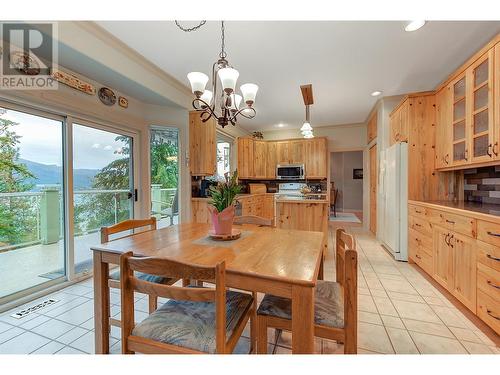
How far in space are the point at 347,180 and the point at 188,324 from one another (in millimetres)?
8772

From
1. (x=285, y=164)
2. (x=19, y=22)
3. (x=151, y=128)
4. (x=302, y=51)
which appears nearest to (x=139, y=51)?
(x=19, y=22)

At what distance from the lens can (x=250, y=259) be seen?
1173 mm

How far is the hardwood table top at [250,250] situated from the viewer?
103 centimetres

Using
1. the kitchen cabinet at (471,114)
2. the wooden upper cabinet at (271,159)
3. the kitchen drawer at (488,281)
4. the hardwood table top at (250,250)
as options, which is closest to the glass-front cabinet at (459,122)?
the kitchen cabinet at (471,114)

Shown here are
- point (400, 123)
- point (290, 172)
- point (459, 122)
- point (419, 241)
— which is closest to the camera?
point (459, 122)

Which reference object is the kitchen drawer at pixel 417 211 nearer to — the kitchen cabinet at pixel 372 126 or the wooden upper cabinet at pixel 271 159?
the kitchen cabinet at pixel 372 126

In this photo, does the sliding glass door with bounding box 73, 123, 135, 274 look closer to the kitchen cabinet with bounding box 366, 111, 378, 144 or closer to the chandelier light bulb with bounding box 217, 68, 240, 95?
the chandelier light bulb with bounding box 217, 68, 240, 95

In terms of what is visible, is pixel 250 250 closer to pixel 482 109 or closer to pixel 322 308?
pixel 322 308

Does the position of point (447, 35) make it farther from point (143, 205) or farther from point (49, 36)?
point (143, 205)

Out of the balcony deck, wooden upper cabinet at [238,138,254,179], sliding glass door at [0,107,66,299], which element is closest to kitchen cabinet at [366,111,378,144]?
wooden upper cabinet at [238,138,254,179]

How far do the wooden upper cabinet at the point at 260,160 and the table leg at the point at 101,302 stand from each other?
15.6 feet

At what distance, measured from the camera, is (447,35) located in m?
2.18

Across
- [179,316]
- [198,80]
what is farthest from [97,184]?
[179,316]

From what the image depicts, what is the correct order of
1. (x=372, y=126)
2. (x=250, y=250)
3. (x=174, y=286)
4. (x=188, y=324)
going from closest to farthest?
(x=174, y=286), (x=188, y=324), (x=250, y=250), (x=372, y=126)
